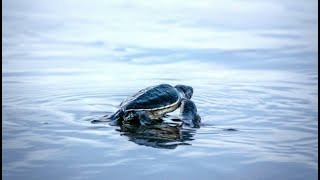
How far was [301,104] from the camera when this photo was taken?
6.96 m

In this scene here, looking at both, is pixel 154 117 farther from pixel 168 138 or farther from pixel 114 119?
pixel 168 138

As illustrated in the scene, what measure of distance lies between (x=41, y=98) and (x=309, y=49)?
7.06 meters

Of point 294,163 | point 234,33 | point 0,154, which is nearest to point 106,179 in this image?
point 0,154

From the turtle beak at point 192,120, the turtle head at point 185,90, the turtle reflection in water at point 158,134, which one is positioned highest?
the turtle head at point 185,90

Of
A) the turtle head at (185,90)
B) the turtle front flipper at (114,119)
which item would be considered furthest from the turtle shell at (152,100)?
the turtle head at (185,90)

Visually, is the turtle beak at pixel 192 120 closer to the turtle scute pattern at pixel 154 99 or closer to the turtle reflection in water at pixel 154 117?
the turtle reflection in water at pixel 154 117

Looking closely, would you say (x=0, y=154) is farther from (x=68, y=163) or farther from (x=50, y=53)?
(x=50, y=53)

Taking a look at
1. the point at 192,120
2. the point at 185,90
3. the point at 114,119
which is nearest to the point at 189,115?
the point at 192,120

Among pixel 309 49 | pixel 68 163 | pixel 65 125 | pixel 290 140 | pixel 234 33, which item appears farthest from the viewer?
pixel 234 33

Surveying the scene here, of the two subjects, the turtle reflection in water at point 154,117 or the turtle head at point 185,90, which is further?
the turtle head at point 185,90

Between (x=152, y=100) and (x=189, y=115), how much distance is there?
0.49 m

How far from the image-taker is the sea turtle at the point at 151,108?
19.4 feet

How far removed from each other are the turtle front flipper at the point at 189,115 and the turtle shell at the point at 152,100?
0.48ft

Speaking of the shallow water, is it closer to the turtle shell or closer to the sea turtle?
the sea turtle
